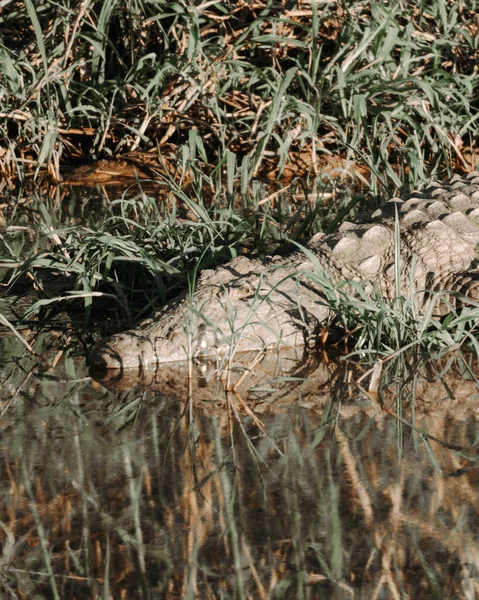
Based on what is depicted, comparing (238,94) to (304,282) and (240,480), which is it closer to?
(304,282)

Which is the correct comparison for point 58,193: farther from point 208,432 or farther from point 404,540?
point 404,540

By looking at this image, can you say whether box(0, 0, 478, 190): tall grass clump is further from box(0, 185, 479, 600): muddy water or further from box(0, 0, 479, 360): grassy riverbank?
box(0, 185, 479, 600): muddy water

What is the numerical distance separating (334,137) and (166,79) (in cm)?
118

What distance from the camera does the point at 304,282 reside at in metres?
4.00

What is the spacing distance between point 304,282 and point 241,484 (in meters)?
1.39

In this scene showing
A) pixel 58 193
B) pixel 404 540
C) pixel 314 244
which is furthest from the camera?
pixel 58 193

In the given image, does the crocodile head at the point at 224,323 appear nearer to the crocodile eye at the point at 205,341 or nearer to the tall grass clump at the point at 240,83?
the crocodile eye at the point at 205,341

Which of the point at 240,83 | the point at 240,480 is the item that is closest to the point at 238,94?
the point at 240,83

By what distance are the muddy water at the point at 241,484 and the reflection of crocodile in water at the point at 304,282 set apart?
130 millimetres

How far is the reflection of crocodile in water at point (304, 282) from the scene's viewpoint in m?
3.74

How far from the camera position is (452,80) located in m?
6.71

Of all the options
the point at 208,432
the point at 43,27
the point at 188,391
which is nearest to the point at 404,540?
the point at 208,432

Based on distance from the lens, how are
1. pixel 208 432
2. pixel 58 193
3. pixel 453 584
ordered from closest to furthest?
pixel 453 584 < pixel 208 432 < pixel 58 193

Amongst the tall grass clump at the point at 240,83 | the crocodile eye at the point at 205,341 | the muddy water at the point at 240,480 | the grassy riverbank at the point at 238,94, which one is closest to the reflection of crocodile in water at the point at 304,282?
the crocodile eye at the point at 205,341
